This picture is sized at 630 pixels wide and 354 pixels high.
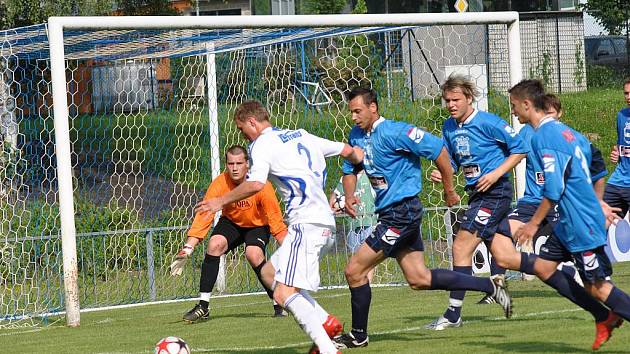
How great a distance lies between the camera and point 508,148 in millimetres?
9570

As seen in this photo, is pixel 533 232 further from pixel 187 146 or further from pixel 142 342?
pixel 187 146

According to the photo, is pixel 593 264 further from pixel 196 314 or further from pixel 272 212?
pixel 196 314

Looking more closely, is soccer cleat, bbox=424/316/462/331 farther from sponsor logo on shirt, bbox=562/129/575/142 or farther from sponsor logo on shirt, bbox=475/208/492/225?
sponsor logo on shirt, bbox=562/129/575/142

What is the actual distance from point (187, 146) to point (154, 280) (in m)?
2.52

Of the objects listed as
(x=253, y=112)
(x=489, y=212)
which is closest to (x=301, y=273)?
(x=253, y=112)

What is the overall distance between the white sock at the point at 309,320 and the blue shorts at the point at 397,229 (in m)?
0.92

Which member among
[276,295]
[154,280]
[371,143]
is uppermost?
[371,143]

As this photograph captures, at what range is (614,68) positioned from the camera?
31.4 m

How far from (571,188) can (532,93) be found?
73cm

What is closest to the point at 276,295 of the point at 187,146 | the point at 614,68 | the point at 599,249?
the point at 599,249

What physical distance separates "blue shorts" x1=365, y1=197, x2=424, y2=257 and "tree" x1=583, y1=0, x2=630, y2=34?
23.8 metres

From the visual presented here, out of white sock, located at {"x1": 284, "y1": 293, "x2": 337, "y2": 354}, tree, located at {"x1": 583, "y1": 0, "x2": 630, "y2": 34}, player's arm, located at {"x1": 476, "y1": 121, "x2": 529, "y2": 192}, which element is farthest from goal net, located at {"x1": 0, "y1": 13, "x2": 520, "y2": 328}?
tree, located at {"x1": 583, "y1": 0, "x2": 630, "y2": 34}

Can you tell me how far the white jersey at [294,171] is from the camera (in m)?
7.82

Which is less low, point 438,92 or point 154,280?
point 438,92
